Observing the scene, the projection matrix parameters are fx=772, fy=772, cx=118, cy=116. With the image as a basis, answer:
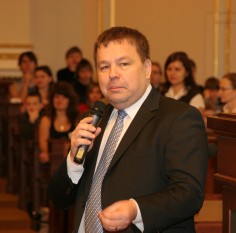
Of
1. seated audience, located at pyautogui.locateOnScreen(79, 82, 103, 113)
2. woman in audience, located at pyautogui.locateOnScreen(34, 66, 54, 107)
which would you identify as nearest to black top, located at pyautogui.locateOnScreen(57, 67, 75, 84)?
woman in audience, located at pyautogui.locateOnScreen(34, 66, 54, 107)

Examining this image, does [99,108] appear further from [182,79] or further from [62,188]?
[182,79]

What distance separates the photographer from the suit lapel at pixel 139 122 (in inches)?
107

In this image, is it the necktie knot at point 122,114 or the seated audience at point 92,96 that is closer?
the necktie knot at point 122,114

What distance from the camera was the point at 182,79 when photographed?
7750mm

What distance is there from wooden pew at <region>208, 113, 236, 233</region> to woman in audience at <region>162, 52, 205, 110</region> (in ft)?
15.4

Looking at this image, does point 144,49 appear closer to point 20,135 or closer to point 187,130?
point 187,130

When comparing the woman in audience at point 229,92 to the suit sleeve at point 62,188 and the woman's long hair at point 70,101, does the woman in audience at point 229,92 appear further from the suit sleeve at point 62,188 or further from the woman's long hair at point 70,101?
the suit sleeve at point 62,188

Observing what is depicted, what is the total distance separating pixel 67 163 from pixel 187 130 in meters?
0.50

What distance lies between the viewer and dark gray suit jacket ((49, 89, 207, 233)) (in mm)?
2518

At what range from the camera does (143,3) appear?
12734 mm

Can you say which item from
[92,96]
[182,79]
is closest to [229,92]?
[182,79]

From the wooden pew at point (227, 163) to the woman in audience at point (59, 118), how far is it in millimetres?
4887

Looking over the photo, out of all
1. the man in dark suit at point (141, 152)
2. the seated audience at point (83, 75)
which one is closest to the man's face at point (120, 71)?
the man in dark suit at point (141, 152)

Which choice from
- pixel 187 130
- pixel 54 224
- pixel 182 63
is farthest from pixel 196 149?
pixel 182 63
